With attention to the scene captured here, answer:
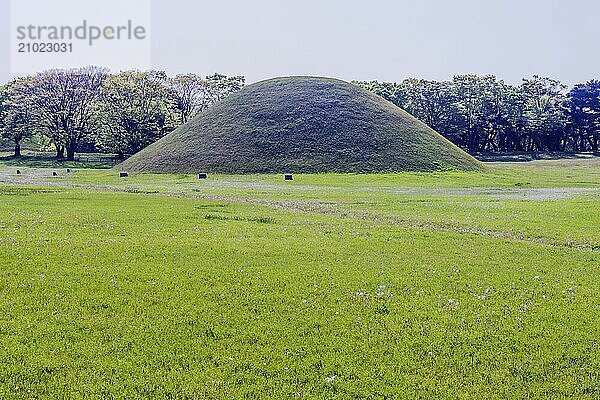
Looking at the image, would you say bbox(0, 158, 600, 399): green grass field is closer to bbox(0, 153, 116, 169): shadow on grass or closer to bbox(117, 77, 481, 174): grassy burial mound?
bbox(117, 77, 481, 174): grassy burial mound

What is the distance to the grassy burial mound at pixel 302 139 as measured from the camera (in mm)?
86062

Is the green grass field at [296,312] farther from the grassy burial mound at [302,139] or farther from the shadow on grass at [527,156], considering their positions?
the shadow on grass at [527,156]

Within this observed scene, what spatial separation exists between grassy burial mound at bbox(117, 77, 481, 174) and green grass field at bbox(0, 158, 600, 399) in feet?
204

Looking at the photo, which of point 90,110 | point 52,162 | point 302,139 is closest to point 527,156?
point 302,139

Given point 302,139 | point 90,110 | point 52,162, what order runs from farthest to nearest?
point 90,110 → point 52,162 → point 302,139

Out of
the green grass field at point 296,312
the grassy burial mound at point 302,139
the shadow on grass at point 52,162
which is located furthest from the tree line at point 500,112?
the green grass field at point 296,312

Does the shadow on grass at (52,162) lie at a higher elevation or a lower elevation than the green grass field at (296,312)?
higher

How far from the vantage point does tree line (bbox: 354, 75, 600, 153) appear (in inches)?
5143

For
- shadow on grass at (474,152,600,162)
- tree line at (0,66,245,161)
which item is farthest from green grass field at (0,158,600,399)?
shadow on grass at (474,152,600,162)

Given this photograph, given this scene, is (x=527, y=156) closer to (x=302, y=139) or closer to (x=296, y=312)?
(x=302, y=139)

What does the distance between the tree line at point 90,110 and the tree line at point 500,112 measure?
57093mm

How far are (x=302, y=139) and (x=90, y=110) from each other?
54.5 m

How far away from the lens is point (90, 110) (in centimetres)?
12069

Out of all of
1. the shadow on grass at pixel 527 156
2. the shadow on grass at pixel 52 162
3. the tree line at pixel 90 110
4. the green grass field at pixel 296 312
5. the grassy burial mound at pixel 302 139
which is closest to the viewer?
the green grass field at pixel 296 312
